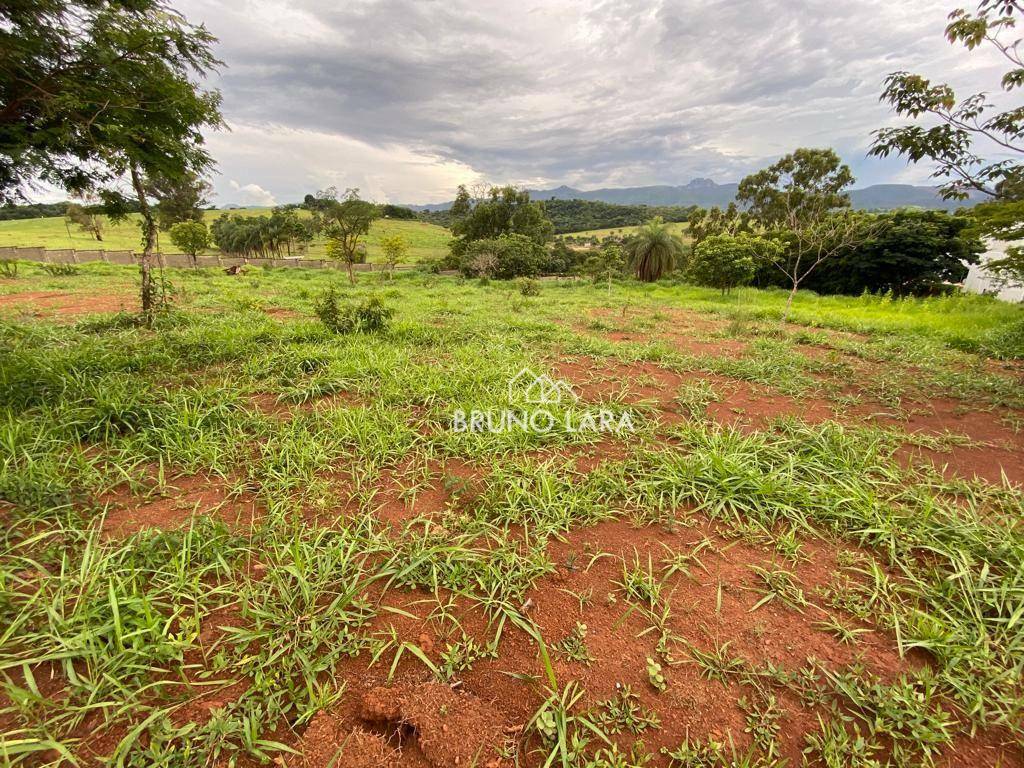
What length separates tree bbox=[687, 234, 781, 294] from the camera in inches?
666

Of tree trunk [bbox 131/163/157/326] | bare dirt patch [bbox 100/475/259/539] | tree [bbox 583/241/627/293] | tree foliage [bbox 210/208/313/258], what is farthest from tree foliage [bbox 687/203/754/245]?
bare dirt patch [bbox 100/475/259/539]

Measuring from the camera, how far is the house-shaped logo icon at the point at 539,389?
4.09 meters

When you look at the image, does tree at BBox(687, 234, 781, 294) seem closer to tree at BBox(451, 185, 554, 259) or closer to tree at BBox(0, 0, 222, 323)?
tree at BBox(0, 0, 222, 323)

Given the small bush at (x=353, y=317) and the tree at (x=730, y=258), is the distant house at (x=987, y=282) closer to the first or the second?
the tree at (x=730, y=258)

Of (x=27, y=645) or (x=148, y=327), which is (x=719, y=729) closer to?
(x=27, y=645)

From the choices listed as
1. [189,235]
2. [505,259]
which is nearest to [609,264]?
[505,259]

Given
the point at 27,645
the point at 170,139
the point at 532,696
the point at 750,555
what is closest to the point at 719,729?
the point at 532,696

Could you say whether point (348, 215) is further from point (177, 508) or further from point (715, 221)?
point (715, 221)

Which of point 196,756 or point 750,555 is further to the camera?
point 750,555

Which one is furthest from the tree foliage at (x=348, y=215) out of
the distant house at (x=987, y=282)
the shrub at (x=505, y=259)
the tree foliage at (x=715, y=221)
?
the tree foliage at (x=715, y=221)

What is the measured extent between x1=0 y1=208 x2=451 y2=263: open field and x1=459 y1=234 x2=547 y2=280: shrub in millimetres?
9949

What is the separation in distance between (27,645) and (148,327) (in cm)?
680

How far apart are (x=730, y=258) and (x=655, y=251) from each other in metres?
6.75

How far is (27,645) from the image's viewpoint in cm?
149
